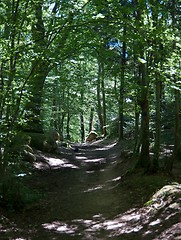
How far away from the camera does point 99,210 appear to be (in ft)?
28.5

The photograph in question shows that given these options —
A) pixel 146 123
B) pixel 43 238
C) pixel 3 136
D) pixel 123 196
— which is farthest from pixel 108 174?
pixel 43 238

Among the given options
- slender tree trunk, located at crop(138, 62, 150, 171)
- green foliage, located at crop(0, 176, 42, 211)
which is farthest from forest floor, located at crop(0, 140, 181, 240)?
slender tree trunk, located at crop(138, 62, 150, 171)

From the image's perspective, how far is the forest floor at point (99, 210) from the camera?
6.59m

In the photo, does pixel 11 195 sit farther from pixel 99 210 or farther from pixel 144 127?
pixel 144 127

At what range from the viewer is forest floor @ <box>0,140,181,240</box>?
659cm

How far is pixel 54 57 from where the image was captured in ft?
28.6

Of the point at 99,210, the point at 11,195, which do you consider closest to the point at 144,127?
the point at 99,210

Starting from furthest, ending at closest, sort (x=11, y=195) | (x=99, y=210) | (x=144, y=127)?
(x=144, y=127) → (x=99, y=210) → (x=11, y=195)

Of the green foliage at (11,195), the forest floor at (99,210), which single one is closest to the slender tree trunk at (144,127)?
the forest floor at (99,210)

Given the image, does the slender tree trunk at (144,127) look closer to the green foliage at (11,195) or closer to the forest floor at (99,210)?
the forest floor at (99,210)

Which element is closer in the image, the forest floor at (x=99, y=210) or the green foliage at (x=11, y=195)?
the forest floor at (x=99, y=210)

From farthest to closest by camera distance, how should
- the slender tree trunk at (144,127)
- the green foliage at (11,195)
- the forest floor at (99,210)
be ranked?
1. the slender tree trunk at (144,127)
2. the green foliage at (11,195)
3. the forest floor at (99,210)

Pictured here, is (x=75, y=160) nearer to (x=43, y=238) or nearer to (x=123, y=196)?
(x=123, y=196)

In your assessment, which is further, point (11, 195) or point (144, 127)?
point (144, 127)
